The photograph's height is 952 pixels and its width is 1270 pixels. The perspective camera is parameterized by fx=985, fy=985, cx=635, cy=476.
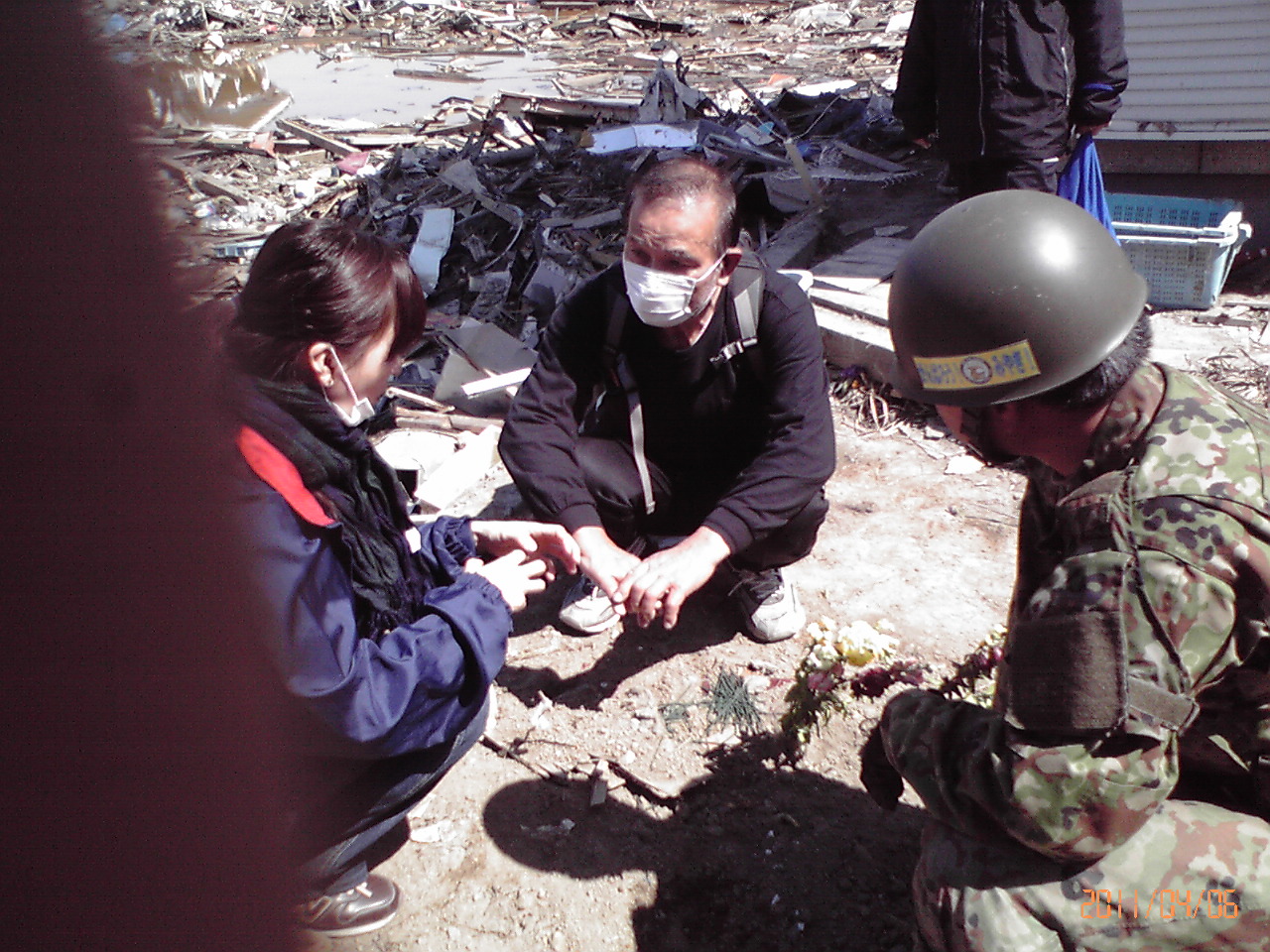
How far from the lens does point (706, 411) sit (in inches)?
151

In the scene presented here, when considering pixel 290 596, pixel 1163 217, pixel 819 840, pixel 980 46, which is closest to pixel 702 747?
pixel 819 840

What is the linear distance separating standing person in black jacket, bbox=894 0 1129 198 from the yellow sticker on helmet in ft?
11.8

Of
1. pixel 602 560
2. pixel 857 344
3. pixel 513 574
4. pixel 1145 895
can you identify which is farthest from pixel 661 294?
pixel 857 344

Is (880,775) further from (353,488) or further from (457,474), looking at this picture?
(457,474)

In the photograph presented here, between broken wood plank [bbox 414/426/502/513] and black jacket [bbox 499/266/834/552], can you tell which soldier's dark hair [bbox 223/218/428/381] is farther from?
broken wood plank [bbox 414/426/502/513]

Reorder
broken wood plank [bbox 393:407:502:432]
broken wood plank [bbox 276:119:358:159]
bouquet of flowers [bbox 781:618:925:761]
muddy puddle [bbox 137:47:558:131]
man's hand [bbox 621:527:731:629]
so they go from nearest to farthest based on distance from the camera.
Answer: bouquet of flowers [bbox 781:618:925:761] < man's hand [bbox 621:527:731:629] < broken wood plank [bbox 393:407:502:432] < broken wood plank [bbox 276:119:358:159] < muddy puddle [bbox 137:47:558:131]

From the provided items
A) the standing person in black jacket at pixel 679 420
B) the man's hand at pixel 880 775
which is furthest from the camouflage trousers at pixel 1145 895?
the standing person in black jacket at pixel 679 420

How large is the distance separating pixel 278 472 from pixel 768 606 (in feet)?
7.31

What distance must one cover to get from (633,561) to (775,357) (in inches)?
36.3

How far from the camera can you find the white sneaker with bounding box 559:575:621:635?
13.2 ft

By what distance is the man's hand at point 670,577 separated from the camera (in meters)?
3.20

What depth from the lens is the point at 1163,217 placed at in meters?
6.89

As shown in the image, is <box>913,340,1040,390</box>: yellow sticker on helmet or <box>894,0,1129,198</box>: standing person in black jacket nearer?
<box>913,340,1040,390</box>: yellow sticker on helmet

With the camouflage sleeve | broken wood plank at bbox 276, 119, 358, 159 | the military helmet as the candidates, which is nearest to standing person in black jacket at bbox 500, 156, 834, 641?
the military helmet
